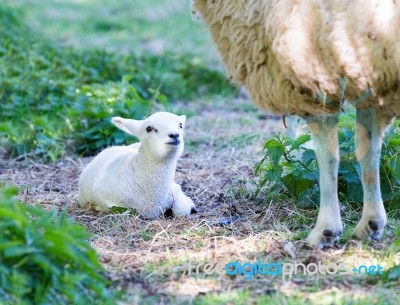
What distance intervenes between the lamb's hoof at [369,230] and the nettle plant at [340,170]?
62 centimetres

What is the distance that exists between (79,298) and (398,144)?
267cm

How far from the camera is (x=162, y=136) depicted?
5512 millimetres

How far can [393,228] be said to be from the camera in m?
5.24

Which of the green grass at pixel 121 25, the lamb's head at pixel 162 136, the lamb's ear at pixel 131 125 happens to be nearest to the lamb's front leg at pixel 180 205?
the lamb's head at pixel 162 136

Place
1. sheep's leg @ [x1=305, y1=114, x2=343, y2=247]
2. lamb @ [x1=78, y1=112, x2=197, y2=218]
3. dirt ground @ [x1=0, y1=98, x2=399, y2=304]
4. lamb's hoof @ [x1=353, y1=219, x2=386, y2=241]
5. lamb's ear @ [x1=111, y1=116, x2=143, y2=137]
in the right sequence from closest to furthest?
dirt ground @ [x1=0, y1=98, x2=399, y2=304]
sheep's leg @ [x1=305, y1=114, x2=343, y2=247]
lamb's hoof @ [x1=353, y1=219, x2=386, y2=241]
lamb @ [x1=78, y1=112, x2=197, y2=218]
lamb's ear @ [x1=111, y1=116, x2=143, y2=137]

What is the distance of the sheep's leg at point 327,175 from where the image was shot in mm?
4797

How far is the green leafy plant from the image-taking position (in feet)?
12.6

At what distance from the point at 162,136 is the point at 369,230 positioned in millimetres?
1450

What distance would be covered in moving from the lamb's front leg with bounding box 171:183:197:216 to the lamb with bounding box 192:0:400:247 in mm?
1097

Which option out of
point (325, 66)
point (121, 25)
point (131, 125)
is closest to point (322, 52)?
point (325, 66)

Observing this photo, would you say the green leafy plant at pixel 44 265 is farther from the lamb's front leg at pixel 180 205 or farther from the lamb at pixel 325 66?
the lamb's front leg at pixel 180 205

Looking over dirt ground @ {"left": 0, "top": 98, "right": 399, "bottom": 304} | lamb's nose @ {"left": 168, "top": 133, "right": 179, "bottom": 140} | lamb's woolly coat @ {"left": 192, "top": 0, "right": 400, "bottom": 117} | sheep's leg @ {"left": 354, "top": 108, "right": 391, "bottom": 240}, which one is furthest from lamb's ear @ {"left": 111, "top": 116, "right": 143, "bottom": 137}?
sheep's leg @ {"left": 354, "top": 108, "right": 391, "bottom": 240}

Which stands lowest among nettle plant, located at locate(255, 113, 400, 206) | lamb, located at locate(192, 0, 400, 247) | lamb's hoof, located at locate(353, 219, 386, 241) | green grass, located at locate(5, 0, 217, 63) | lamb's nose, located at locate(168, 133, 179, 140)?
lamb's hoof, located at locate(353, 219, 386, 241)

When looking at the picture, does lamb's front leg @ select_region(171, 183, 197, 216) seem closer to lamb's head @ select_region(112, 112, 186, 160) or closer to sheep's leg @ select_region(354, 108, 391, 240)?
lamb's head @ select_region(112, 112, 186, 160)
